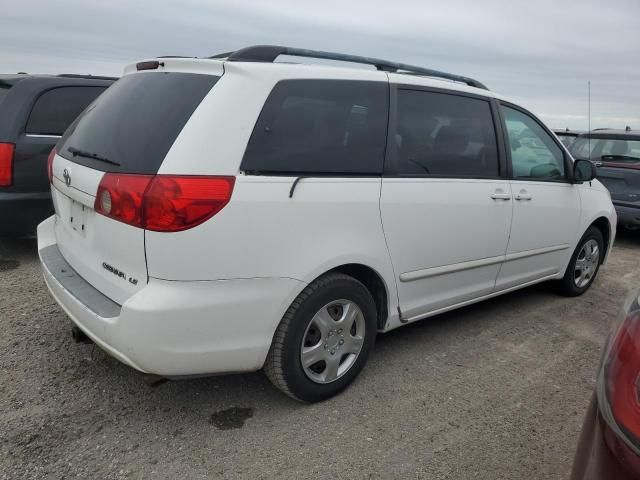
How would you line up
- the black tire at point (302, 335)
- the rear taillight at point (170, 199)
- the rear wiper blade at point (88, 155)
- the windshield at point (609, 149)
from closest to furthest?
1. the rear taillight at point (170, 199)
2. the rear wiper blade at point (88, 155)
3. the black tire at point (302, 335)
4. the windshield at point (609, 149)

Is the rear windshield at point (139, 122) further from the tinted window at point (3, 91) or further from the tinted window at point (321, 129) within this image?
the tinted window at point (3, 91)

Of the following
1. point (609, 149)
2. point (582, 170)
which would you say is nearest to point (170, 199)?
point (582, 170)

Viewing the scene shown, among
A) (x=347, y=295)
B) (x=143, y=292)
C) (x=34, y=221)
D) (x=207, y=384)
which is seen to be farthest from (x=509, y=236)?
(x=34, y=221)

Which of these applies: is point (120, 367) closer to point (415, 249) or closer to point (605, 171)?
point (415, 249)

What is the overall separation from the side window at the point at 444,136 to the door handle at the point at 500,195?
12cm

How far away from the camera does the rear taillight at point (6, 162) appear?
4664 millimetres

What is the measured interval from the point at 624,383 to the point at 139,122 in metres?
2.17

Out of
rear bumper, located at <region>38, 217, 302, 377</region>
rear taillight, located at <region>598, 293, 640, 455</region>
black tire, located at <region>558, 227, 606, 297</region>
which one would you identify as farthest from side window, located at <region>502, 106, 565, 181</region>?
rear taillight, located at <region>598, 293, 640, 455</region>

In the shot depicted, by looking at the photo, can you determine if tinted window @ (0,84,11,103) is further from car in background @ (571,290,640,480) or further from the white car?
car in background @ (571,290,640,480)

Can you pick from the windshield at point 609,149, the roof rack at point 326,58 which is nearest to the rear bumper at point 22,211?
the roof rack at point 326,58

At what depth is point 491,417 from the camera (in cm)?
288

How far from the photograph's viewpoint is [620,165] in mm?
7098

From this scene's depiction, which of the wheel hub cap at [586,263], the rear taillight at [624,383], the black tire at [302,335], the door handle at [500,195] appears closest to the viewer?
the rear taillight at [624,383]

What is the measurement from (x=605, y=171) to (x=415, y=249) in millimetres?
5226
